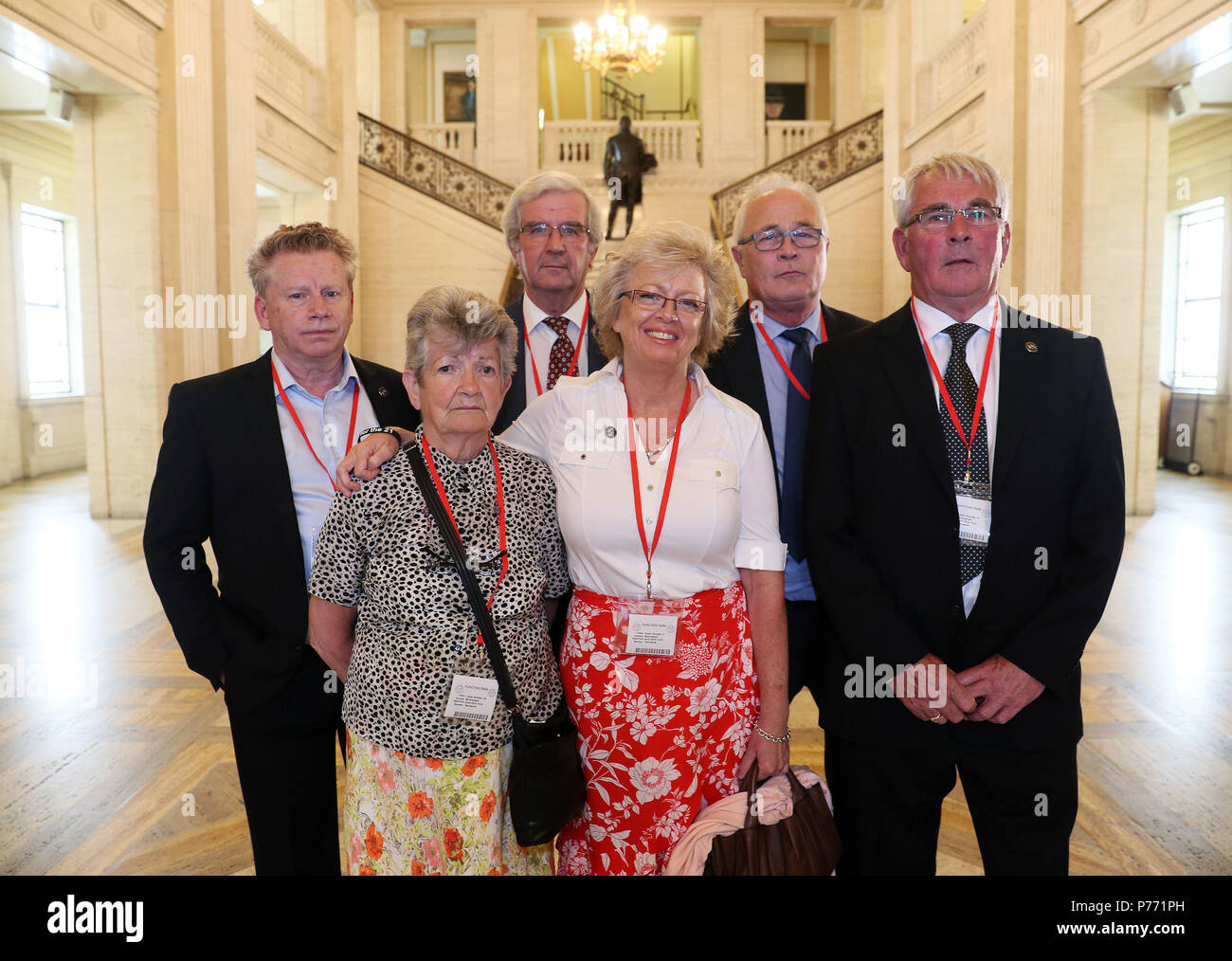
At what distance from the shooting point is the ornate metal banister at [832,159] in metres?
15.9

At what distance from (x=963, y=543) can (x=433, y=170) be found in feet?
53.4

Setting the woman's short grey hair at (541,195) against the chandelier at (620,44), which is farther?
the chandelier at (620,44)

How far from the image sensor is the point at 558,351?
116 inches

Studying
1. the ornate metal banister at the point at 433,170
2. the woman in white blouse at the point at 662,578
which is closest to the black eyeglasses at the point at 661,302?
the woman in white blouse at the point at 662,578

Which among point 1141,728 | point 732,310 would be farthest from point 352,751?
point 1141,728

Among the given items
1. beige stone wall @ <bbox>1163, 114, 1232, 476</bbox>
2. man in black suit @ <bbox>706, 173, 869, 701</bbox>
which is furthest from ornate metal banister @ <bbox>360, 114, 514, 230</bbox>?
man in black suit @ <bbox>706, 173, 869, 701</bbox>

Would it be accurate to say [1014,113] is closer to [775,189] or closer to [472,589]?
[775,189]

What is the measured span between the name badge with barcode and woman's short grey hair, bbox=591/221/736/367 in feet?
2.34

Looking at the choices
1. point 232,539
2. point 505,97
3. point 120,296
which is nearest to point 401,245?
point 505,97

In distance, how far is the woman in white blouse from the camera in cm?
219

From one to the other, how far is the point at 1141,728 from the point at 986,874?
2.83 m

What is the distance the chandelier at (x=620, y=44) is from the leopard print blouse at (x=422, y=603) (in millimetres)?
15704

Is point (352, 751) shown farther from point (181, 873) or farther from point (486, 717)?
point (181, 873)

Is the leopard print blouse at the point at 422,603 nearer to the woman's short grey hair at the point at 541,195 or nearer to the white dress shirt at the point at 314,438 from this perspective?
the white dress shirt at the point at 314,438
